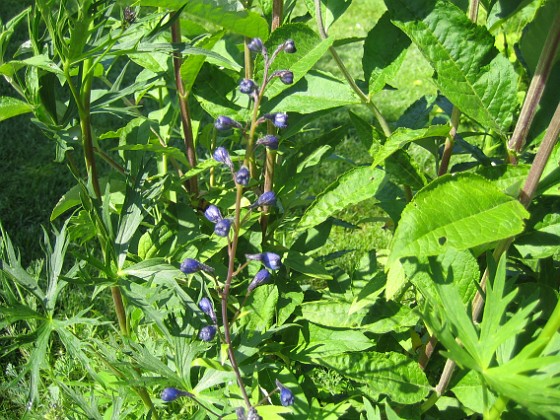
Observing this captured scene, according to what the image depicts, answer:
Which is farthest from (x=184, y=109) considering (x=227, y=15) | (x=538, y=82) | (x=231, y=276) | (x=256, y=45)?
(x=538, y=82)

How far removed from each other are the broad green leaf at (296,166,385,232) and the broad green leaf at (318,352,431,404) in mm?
298

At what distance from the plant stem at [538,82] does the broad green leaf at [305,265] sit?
0.49 metres

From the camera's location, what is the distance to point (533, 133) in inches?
53.4

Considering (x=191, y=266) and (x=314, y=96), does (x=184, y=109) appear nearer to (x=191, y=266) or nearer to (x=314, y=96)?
(x=314, y=96)

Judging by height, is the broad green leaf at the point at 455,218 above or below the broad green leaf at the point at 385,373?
above

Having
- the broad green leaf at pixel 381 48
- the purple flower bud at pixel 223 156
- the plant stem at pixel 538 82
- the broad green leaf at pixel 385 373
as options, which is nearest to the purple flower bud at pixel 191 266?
the purple flower bud at pixel 223 156

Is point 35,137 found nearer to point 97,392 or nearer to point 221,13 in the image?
point 97,392

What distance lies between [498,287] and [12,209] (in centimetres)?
272

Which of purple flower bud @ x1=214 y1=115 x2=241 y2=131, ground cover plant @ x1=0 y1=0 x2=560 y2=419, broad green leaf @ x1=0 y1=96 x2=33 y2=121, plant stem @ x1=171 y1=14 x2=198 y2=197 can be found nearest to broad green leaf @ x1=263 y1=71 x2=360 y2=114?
ground cover plant @ x1=0 y1=0 x2=560 y2=419

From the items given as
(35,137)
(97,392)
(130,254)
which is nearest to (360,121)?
(130,254)

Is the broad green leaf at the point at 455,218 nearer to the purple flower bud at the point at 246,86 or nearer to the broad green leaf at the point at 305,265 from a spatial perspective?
the purple flower bud at the point at 246,86

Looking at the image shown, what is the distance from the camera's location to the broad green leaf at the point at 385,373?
1.36 metres

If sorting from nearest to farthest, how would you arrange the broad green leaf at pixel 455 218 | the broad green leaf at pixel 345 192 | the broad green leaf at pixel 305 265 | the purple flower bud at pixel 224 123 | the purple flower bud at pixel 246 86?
the broad green leaf at pixel 455 218 → the purple flower bud at pixel 246 86 → the purple flower bud at pixel 224 123 → the broad green leaf at pixel 345 192 → the broad green leaf at pixel 305 265

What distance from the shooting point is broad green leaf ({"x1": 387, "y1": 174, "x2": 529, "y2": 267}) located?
3.27 ft
